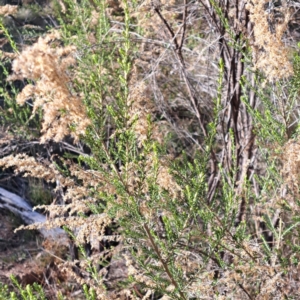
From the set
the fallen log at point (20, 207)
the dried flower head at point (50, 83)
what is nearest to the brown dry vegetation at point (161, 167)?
the dried flower head at point (50, 83)

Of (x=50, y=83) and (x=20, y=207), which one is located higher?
(x=50, y=83)

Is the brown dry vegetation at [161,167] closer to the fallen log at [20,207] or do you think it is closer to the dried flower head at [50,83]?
the dried flower head at [50,83]

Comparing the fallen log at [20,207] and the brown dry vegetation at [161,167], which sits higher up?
the brown dry vegetation at [161,167]

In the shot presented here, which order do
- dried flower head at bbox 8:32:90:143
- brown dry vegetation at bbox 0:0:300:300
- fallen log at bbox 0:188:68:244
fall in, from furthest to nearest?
fallen log at bbox 0:188:68:244 → brown dry vegetation at bbox 0:0:300:300 → dried flower head at bbox 8:32:90:143

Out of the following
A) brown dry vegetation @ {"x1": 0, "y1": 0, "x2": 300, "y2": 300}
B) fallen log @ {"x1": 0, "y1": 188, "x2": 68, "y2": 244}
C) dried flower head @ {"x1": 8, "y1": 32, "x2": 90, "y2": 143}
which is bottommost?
fallen log @ {"x1": 0, "y1": 188, "x2": 68, "y2": 244}

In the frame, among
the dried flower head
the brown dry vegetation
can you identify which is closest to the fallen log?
the brown dry vegetation

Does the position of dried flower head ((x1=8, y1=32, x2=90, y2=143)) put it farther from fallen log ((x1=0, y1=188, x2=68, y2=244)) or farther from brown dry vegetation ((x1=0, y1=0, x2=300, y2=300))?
fallen log ((x1=0, y1=188, x2=68, y2=244))

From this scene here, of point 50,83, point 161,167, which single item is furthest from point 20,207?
point 50,83

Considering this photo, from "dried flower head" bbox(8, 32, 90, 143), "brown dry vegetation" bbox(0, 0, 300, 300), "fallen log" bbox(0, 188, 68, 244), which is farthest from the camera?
"fallen log" bbox(0, 188, 68, 244)

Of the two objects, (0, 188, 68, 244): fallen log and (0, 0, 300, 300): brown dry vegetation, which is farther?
(0, 188, 68, 244): fallen log

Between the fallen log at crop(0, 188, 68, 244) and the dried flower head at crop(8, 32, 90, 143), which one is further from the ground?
the dried flower head at crop(8, 32, 90, 143)

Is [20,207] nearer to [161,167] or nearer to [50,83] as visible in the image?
[161,167]

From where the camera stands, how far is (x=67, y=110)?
4.83 ft

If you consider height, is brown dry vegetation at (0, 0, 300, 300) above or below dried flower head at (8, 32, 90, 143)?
below
